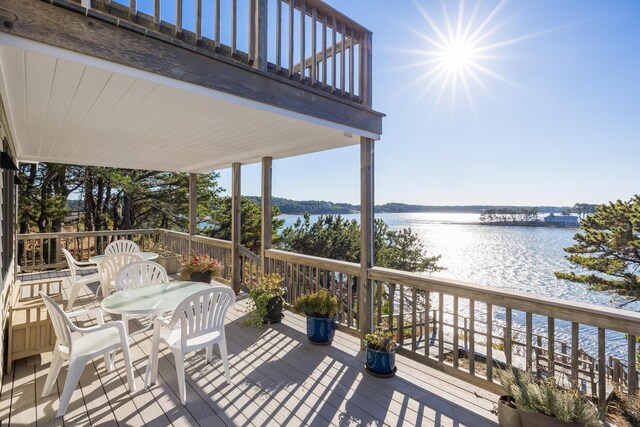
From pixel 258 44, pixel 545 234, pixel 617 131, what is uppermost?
pixel 617 131

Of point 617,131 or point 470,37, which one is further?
point 617,131

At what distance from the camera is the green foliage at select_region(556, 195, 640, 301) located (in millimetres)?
13418

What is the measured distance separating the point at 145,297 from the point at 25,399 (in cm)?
107

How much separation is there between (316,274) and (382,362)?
61.1 inches

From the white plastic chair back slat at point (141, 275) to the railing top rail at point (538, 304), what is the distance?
2.76 metres

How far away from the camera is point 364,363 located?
3.35 m

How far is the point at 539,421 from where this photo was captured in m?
2.06

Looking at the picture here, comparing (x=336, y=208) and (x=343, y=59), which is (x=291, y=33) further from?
(x=336, y=208)

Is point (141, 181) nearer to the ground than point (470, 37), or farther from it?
nearer to the ground

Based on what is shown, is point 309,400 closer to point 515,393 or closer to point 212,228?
point 515,393

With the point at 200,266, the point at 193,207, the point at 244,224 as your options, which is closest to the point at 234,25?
the point at 200,266

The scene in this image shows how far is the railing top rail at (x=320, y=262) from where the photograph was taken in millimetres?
3899

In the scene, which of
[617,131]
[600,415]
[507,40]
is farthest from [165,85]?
[617,131]

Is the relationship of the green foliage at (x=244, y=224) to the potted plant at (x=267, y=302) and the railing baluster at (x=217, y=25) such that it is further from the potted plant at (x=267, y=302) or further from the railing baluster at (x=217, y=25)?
the railing baluster at (x=217, y=25)
